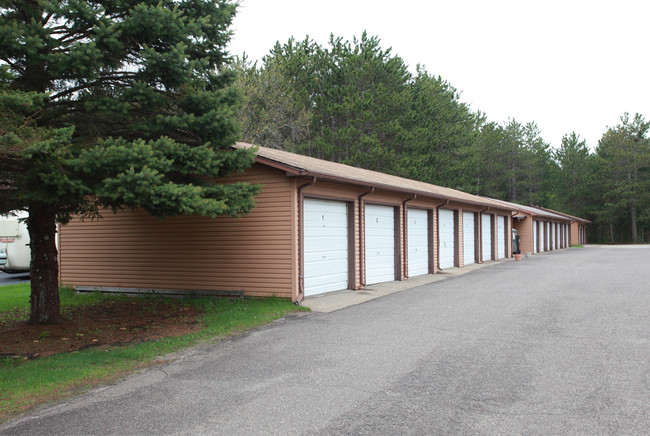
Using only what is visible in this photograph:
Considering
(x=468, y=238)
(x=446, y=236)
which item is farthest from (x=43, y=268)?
(x=468, y=238)

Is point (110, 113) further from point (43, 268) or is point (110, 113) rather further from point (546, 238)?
point (546, 238)

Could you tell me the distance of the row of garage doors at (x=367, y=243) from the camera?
36.5ft

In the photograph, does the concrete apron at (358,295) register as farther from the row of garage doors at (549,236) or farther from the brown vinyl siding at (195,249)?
the row of garage doors at (549,236)

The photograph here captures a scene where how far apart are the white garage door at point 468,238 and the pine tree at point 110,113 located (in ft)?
46.2

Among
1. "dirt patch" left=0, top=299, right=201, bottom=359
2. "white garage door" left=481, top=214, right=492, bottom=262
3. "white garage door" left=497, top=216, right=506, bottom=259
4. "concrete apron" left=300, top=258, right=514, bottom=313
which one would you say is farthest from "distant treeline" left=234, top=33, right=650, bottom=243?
"dirt patch" left=0, top=299, right=201, bottom=359

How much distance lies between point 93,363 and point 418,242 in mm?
12044

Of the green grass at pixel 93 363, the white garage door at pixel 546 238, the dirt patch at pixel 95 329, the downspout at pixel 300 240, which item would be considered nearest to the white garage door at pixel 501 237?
the white garage door at pixel 546 238

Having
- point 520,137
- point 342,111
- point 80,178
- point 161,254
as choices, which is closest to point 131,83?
point 80,178

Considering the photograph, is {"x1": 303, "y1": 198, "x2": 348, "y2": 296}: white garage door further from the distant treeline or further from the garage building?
the distant treeline

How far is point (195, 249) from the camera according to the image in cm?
1162

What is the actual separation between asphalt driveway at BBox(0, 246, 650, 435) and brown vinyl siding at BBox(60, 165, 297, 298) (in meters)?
2.20

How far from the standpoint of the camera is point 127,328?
27.4ft

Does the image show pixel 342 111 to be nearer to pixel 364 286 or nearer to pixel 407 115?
pixel 407 115

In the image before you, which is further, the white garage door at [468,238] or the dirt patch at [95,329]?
the white garage door at [468,238]
